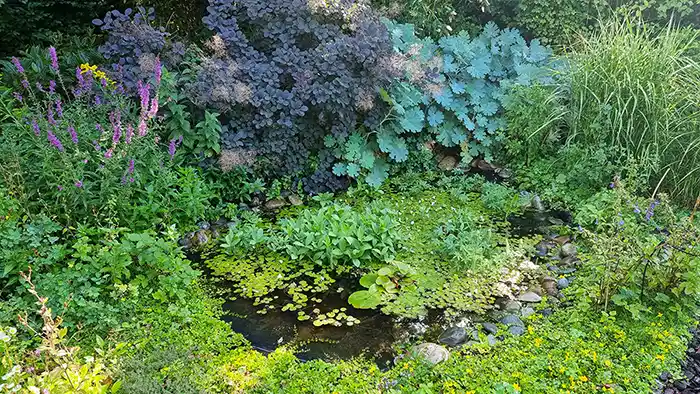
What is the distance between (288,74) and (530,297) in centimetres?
275

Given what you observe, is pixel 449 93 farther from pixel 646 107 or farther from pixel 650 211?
pixel 650 211

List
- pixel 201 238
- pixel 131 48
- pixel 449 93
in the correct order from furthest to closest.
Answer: pixel 449 93, pixel 131 48, pixel 201 238

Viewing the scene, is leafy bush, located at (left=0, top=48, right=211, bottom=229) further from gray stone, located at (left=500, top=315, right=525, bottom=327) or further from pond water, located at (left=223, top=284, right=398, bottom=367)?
gray stone, located at (left=500, top=315, right=525, bottom=327)

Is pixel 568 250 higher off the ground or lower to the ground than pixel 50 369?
higher

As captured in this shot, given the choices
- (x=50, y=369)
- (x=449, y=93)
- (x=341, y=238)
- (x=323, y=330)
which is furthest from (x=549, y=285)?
(x=50, y=369)

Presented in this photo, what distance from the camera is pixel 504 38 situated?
242 inches

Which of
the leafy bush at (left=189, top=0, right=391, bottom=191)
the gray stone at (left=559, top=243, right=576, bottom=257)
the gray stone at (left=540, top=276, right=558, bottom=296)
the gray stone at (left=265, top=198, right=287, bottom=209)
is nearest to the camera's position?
the gray stone at (left=540, top=276, right=558, bottom=296)

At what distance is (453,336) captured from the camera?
3.31 metres

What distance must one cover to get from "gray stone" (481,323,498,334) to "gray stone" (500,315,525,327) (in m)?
0.07

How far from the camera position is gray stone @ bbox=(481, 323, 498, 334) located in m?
3.37

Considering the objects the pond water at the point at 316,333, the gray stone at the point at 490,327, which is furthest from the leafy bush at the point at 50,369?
the gray stone at the point at 490,327

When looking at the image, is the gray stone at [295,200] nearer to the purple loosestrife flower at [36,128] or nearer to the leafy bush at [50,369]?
the purple loosestrife flower at [36,128]

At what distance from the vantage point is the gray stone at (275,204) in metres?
4.89

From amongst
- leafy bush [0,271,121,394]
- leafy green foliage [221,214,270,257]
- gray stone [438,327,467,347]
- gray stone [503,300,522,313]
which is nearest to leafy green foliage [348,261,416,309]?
gray stone [438,327,467,347]
